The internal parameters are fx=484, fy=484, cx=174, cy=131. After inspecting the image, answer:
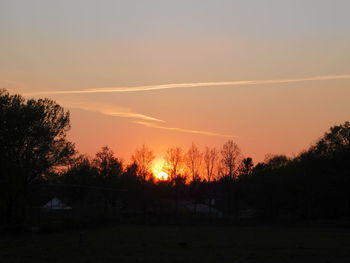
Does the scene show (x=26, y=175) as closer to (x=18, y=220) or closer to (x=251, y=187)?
(x=18, y=220)

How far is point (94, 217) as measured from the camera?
49.2 meters

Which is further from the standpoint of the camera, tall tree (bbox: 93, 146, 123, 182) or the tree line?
tall tree (bbox: 93, 146, 123, 182)

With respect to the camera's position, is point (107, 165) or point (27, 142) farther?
point (107, 165)

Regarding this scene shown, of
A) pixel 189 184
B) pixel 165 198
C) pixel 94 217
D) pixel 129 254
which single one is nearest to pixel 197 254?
pixel 129 254

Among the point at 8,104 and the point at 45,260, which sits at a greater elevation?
the point at 8,104

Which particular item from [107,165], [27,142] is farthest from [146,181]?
[27,142]

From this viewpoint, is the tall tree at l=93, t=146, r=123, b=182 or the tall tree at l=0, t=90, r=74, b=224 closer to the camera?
the tall tree at l=0, t=90, r=74, b=224

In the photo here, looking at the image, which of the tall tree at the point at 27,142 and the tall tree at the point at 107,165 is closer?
the tall tree at the point at 27,142

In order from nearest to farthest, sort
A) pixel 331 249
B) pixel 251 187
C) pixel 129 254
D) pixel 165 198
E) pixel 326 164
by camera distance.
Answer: pixel 129 254 < pixel 331 249 < pixel 326 164 < pixel 251 187 < pixel 165 198

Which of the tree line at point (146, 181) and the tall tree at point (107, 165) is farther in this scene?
the tall tree at point (107, 165)

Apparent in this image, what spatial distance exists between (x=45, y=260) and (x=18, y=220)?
82.6ft

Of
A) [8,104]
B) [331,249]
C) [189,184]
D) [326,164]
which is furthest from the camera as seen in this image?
[189,184]

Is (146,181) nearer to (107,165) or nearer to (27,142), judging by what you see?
(107,165)

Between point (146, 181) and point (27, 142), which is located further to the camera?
point (146, 181)
